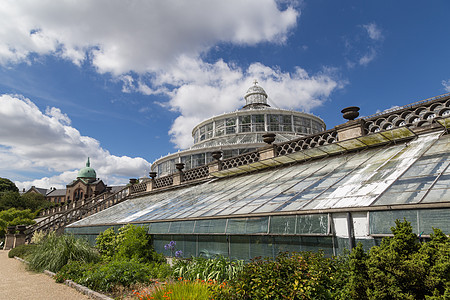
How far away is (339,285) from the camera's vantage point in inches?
219

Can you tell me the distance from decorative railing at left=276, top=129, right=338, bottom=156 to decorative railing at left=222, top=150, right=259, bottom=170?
1.56 meters

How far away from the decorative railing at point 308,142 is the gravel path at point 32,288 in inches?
398

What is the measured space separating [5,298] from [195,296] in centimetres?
689

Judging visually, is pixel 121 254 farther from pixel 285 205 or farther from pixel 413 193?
pixel 413 193

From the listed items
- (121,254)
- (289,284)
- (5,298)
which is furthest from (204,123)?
(289,284)

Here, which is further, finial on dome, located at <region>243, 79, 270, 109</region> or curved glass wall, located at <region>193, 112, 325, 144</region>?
finial on dome, located at <region>243, 79, 270, 109</region>

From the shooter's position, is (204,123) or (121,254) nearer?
(121,254)

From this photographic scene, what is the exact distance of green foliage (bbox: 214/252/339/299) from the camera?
5445 millimetres

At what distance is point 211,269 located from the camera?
324 inches

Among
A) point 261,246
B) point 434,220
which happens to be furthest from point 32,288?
point 434,220

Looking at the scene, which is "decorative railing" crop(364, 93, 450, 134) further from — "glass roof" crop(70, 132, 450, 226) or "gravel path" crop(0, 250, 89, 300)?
"gravel path" crop(0, 250, 89, 300)

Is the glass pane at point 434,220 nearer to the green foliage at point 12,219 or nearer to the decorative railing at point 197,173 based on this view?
the decorative railing at point 197,173

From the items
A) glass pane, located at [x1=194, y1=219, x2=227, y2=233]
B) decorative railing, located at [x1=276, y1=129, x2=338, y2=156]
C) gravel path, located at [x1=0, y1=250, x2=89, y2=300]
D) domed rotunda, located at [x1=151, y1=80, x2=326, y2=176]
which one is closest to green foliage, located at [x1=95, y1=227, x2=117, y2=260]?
gravel path, located at [x1=0, y1=250, x2=89, y2=300]

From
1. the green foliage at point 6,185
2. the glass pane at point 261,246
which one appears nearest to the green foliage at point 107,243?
the glass pane at point 261,246
